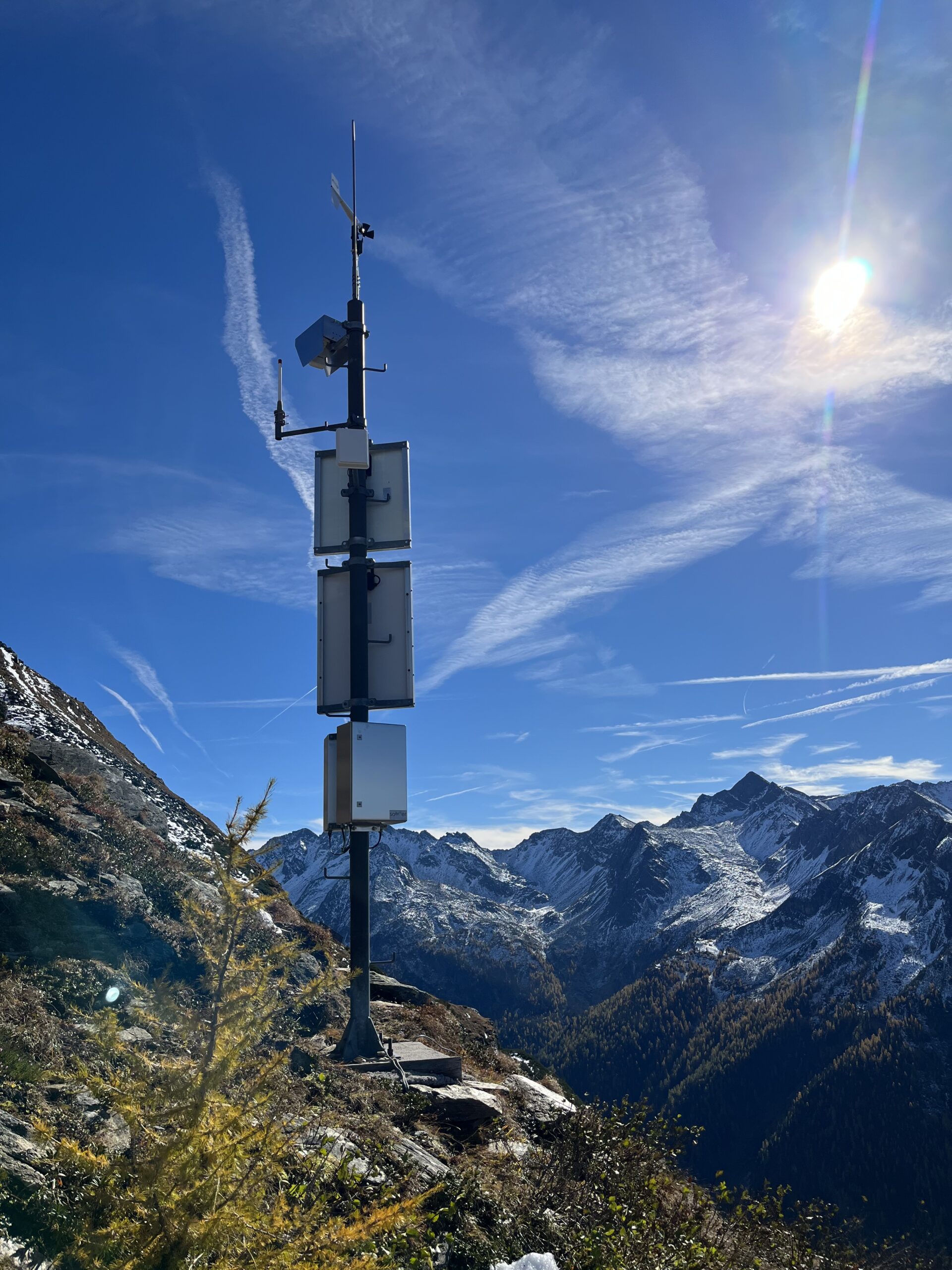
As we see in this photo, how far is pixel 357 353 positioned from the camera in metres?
17.2

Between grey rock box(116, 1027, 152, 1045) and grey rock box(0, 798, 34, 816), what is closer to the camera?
grey rock box(116, 1027, 152, 1045)

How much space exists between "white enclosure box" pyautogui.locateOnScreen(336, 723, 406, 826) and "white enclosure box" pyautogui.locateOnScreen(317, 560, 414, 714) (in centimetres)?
79

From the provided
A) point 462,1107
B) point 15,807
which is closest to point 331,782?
point 462,1107

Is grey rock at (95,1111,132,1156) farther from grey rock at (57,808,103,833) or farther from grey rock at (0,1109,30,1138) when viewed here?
grey rock at (57,808,103,833)

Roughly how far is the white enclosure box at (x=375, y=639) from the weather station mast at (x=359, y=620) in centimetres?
2

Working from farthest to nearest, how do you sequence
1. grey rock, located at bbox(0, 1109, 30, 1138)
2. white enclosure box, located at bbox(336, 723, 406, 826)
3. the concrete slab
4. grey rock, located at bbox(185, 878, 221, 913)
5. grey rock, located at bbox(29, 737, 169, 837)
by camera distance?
grey rock, located at bbox(29, 737, 169, 837) → grey rock, located at bbox(185, 878, 221, 913) → white enclosure box, located at bbox(336, 723, 406, 826) → the concrete slab → grey rock, located at bbox(0, 1109, 30, 1138)

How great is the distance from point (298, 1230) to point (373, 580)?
36.4 feet

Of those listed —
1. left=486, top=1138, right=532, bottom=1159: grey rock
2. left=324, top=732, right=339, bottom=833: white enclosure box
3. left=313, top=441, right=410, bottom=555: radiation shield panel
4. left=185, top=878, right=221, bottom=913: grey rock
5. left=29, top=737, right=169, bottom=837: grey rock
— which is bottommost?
left=486, top=1138, right=532, bottom=1159: grey rock

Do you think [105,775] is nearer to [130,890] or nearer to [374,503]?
[130,890]

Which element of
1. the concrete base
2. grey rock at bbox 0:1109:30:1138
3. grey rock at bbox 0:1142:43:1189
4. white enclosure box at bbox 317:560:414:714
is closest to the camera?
grey rock at bbox 0:1142:43:1189

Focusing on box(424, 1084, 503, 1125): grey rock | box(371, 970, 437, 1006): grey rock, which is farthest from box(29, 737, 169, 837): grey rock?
box(424, 1084, 503, 1125): grey rock

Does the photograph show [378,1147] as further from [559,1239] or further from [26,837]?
[26,837]

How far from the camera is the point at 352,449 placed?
1595cm

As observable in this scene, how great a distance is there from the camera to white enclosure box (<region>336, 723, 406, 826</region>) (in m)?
14.4
